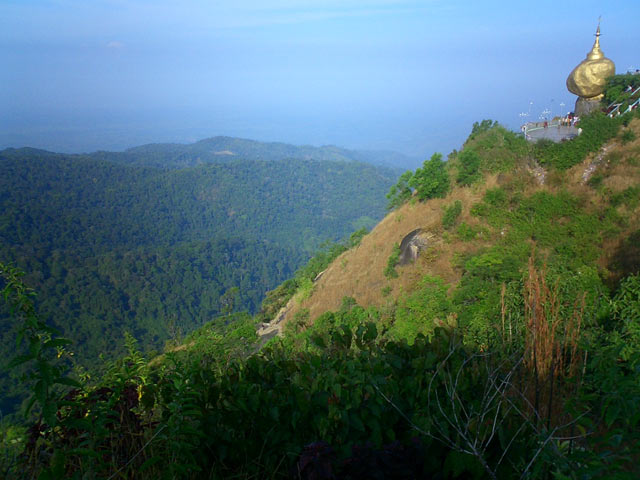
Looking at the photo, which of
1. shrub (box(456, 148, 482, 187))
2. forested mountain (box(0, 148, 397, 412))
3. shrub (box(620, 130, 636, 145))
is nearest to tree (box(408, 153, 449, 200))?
shrub (box(456, 148, 482, 187))

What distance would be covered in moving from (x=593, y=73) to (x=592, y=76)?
0.33 ft

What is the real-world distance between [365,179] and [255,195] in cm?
3939

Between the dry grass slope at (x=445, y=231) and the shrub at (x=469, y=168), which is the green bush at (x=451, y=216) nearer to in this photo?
the dry grass slope at (x=445, y=231)

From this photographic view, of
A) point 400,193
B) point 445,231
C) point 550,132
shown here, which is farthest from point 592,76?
point 400,193

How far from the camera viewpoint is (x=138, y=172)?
137 metres

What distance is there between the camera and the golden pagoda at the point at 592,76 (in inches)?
607

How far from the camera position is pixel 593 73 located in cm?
1553

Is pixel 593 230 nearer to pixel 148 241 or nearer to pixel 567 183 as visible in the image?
pixel 567 183

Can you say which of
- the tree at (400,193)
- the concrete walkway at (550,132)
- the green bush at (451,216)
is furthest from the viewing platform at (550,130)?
the tree at (400,193)

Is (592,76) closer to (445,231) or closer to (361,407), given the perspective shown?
(445,231)

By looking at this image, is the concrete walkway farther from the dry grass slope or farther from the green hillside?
the green hillside

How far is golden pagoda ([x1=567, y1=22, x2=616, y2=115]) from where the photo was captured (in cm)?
1543

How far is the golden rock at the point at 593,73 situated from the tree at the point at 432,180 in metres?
5.35

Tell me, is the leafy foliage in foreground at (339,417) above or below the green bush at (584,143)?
below
